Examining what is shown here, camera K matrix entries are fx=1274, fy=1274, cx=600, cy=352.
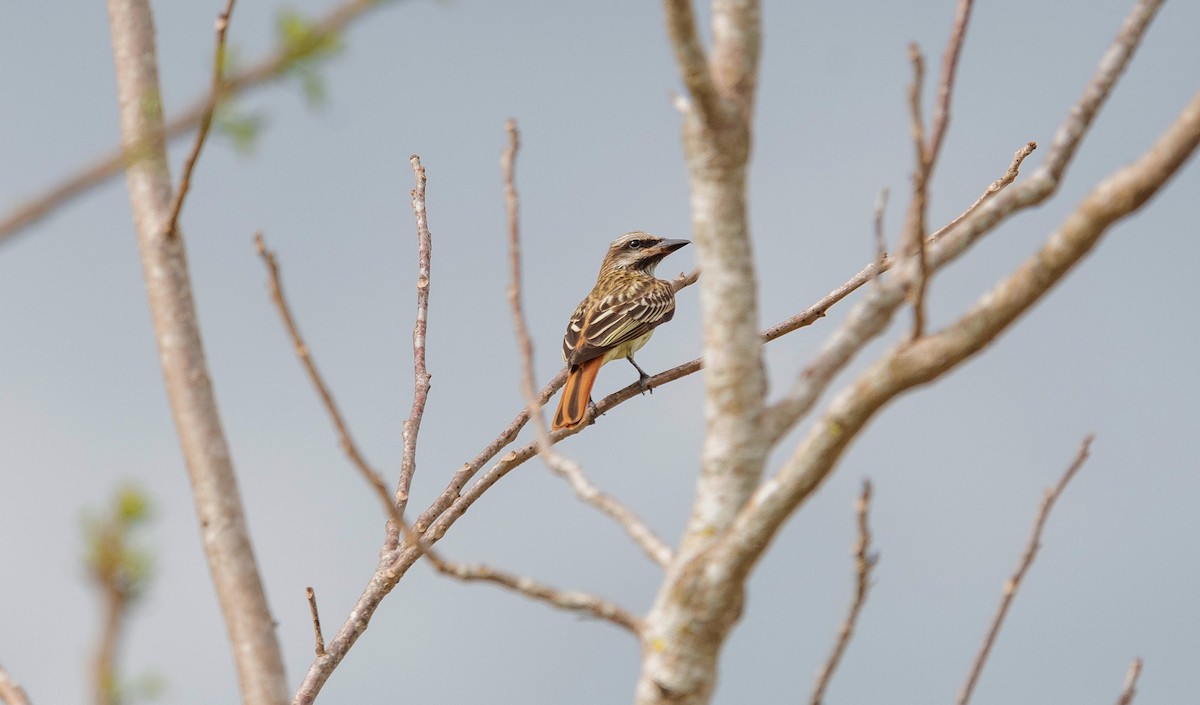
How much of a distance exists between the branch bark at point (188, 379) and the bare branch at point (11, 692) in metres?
1.05

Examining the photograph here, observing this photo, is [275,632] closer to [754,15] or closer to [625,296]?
[754,15]

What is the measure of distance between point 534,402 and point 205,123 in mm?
1001

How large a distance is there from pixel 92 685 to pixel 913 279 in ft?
6.64

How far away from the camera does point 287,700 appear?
2887 mm

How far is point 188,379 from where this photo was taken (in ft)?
9.98

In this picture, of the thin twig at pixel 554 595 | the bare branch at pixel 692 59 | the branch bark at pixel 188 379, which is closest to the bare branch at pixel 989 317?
the thin twig at pixel 554 595

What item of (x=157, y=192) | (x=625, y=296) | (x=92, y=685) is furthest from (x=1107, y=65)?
(x=625, y=296)

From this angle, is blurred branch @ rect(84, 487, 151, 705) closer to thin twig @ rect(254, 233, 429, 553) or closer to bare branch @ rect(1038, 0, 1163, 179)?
thin twig @ rect(254, 233, 429, 553)

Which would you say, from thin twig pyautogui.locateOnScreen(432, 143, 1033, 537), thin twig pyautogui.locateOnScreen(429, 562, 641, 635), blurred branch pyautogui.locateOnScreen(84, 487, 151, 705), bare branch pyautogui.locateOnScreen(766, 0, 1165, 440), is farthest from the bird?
blurred branch pyautogui.locateOnScreen(84, 487, 151, 705)

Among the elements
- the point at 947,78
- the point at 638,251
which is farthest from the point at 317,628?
the point at 638,251

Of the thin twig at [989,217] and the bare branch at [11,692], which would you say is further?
the bare branch at [11,692]

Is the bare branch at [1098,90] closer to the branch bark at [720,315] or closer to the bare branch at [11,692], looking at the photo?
the branch bark at [720,315]

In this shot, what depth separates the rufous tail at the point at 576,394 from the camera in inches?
326

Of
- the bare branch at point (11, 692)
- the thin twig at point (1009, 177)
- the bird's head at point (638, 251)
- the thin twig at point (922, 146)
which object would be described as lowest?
the bare branch at point (11, 692)
